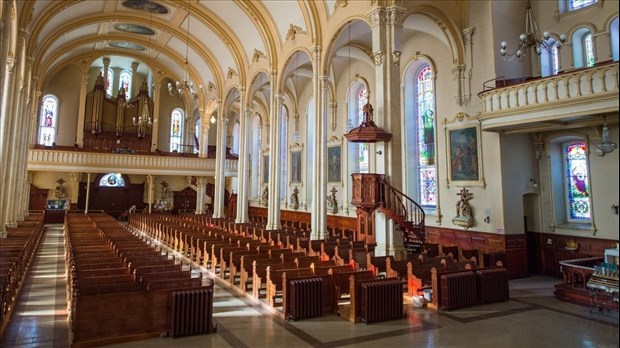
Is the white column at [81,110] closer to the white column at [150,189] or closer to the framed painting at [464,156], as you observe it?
the white column at [150,189]

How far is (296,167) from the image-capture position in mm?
23172

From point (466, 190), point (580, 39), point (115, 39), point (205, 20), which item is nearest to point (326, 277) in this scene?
point (466, 190)

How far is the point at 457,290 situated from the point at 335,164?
12.9 metres

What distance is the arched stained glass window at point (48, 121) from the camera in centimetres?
2462

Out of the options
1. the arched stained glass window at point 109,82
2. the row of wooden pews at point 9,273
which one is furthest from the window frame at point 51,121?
the row of wooden pews at point 9,273

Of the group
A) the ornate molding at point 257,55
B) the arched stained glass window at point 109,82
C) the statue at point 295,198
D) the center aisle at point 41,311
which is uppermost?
the arched stained glass window at point 109,82

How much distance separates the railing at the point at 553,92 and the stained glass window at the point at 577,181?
8.75 ft

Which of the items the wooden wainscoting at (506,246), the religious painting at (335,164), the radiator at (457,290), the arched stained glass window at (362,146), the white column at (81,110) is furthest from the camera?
the white column at (81,110)

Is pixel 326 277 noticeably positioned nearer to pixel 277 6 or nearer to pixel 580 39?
pixel 580 39

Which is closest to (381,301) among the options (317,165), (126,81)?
(317,165)

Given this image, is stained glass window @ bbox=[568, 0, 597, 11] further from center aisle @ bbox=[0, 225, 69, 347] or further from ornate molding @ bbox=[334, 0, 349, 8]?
center aisle @ bbox=[0, 225, 69, 347]

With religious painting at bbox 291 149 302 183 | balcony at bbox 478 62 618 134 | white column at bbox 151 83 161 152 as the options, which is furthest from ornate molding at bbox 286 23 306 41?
white column at bbox 151 83 161 152

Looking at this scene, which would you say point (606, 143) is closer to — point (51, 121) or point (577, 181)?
point (577, 181)

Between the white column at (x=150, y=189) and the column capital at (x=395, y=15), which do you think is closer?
the column capital at (x=395, y=15)
